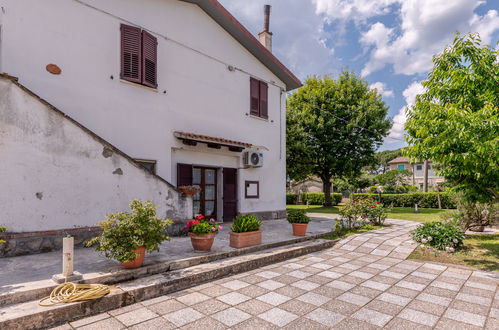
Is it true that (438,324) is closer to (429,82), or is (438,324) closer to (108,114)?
(429,82)

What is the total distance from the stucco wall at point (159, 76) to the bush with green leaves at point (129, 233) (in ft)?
11.9

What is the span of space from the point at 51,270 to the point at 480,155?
7.19 m

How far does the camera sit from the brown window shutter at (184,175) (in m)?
8.62

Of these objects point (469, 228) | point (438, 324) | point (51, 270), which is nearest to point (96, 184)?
point (51, 270)

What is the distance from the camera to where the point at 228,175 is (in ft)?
33.4

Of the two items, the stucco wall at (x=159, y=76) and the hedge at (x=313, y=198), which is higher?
the stucco wall at (x=159, y=76)

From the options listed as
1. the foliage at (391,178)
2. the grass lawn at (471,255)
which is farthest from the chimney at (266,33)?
the foliage at (391,178)

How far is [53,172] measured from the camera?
17.8ft

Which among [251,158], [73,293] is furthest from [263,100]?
[73,293]

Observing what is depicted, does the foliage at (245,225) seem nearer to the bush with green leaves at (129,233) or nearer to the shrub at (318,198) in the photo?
the bush with green leaves at (129,233)

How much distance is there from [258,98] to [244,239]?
703cm

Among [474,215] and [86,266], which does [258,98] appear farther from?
[86,266]

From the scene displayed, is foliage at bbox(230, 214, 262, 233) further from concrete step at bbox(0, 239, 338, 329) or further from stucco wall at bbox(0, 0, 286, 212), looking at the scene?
stucco wall at bbox(0, 0, 286, 212)

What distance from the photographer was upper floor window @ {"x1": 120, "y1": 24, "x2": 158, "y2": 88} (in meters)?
7.55
